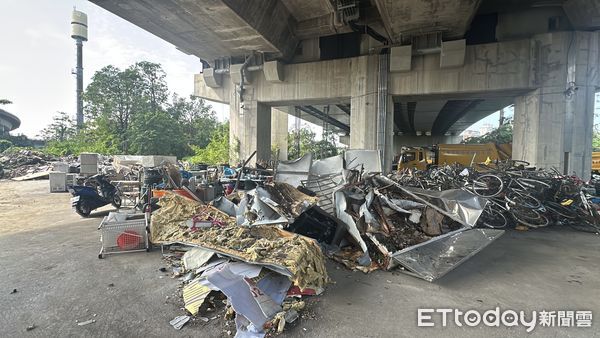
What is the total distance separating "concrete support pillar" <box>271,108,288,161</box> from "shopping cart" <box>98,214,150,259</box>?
651 inches

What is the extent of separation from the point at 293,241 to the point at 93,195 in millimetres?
6570

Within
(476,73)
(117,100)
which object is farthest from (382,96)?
(117,100)

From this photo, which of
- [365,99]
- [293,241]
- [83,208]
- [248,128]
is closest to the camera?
[293,241]

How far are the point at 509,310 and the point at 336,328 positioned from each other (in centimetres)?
192

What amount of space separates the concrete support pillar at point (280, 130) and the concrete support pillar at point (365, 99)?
382 inches

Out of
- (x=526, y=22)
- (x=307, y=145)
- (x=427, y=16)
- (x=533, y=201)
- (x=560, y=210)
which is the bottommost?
(x=560, y=210)

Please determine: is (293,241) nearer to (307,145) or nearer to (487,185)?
(487,185)

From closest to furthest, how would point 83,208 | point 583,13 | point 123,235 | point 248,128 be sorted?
point 123,235, point 83,208, point 583,13, point 248,128

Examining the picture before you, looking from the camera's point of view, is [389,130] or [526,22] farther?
[389,130]

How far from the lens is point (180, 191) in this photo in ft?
19.7

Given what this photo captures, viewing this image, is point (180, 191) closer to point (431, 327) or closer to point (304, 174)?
point (304, 174)

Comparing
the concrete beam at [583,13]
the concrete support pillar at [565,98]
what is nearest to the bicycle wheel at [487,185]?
the concrete support pillar at [565,98]

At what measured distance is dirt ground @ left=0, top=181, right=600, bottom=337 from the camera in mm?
2570

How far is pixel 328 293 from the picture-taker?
3.26 meters
